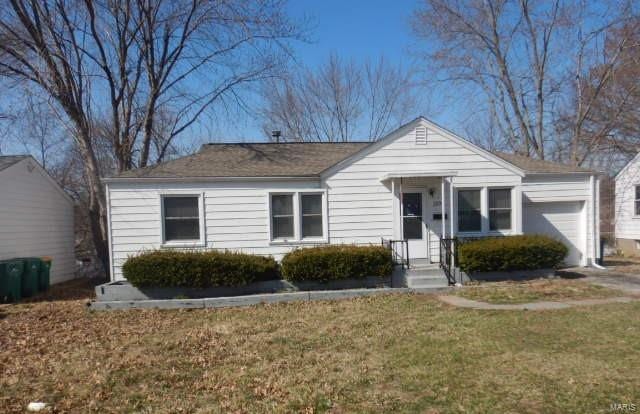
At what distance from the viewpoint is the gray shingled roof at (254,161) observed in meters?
11.5

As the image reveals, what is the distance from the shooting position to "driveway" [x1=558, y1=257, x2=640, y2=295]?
392 inches

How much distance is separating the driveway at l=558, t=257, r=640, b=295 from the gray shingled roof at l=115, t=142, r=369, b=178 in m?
7.37

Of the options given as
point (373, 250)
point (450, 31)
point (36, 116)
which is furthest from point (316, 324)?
point (450, 31)

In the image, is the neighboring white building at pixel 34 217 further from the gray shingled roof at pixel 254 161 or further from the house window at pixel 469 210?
the house window at pixel 469 210

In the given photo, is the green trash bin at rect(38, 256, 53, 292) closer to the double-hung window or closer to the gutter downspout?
the double-hung window

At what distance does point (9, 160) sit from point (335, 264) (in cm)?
1135

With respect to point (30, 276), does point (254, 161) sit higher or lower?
higher

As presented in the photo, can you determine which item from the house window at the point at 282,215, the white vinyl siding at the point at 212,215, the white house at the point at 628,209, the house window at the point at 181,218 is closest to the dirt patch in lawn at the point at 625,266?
the white house at the point at 628,209

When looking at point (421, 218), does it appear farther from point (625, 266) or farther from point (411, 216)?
point (625, 266)

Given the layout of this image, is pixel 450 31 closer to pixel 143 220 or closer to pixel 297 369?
pixel 143 220

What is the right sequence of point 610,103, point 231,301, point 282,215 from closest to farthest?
point 231,301 → point 282,215 → point 610,103

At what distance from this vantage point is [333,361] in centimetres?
541

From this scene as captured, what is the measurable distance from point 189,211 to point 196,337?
5252 millimetres

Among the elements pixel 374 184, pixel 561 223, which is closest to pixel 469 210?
pixel 374 184
